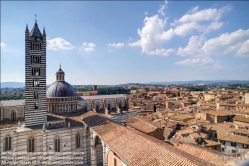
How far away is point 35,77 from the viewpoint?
68.2 ft

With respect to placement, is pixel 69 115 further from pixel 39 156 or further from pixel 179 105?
pixel 179 105

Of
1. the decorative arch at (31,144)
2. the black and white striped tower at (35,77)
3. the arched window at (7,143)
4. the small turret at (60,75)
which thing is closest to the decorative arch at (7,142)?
the arched window at (7,143)

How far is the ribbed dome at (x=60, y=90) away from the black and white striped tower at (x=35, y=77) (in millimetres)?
3895

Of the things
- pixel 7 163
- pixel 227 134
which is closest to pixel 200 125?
pixel 227 134

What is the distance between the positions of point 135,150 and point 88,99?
21.1 metres

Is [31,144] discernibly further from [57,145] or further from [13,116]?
[13,116]

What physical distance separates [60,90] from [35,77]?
487 cm

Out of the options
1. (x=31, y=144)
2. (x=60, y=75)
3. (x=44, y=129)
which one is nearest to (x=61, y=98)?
(x=60, y=75)

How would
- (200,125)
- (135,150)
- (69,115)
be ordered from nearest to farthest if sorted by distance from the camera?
(135,150) < (69,115) < (200,125)

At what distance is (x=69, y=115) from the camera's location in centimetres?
2392

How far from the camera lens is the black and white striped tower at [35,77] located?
66.1 feet

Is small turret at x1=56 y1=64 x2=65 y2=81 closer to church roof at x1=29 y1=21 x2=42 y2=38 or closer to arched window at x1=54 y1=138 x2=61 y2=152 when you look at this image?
church roof at x1=29 y1=21 x2=42 y2=38

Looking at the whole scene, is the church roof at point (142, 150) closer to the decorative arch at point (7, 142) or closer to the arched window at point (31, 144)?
the arched window at point (31, 144)

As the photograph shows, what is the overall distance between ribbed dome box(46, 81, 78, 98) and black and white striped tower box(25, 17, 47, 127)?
389 centimetres
